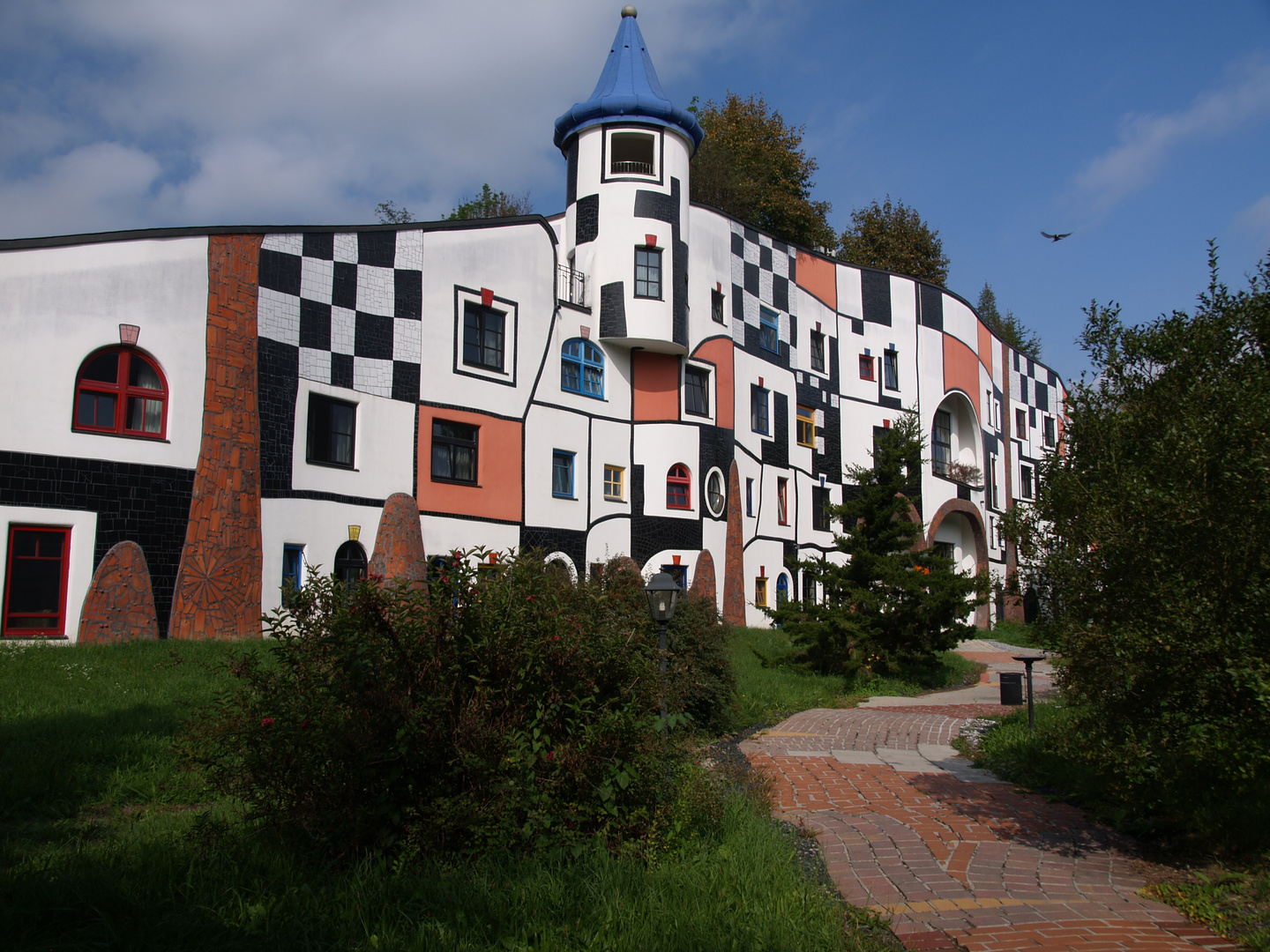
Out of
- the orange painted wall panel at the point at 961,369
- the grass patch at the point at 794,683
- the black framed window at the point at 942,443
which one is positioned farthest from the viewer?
the orange painted wall panel at the point at 961,369

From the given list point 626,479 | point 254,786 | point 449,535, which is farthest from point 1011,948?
point 626,479

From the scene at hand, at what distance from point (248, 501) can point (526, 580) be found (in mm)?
11267

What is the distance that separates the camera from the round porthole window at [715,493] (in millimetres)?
24000

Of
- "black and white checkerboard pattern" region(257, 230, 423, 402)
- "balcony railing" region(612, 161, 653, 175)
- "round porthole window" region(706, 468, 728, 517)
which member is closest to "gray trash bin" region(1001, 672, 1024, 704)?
"round porthole window" region(706, 468, 728, 517)

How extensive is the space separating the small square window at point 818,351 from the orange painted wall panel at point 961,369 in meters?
6.29

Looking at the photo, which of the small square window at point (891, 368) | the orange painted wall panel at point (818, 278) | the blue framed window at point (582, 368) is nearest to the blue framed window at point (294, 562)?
the blue framed window at point (582, 368)

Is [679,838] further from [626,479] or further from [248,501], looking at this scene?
[626,479]

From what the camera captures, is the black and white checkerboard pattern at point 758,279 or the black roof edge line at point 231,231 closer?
the black roof edge line at point 231,231

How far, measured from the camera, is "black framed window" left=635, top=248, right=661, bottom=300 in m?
22.8

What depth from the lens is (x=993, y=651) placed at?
2811 centimetres

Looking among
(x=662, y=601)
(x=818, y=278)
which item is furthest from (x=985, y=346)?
(x=662, y=601)

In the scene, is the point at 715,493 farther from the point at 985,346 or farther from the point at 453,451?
the point at 985,346

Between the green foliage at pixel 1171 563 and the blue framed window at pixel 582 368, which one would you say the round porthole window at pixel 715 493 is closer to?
the blue framed window at pixel 582 368

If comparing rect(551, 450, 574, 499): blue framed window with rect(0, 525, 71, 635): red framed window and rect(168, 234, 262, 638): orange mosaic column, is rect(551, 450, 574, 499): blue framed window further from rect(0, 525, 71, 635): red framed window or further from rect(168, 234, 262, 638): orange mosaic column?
rect(0, 525, 71, 635): red framed window
